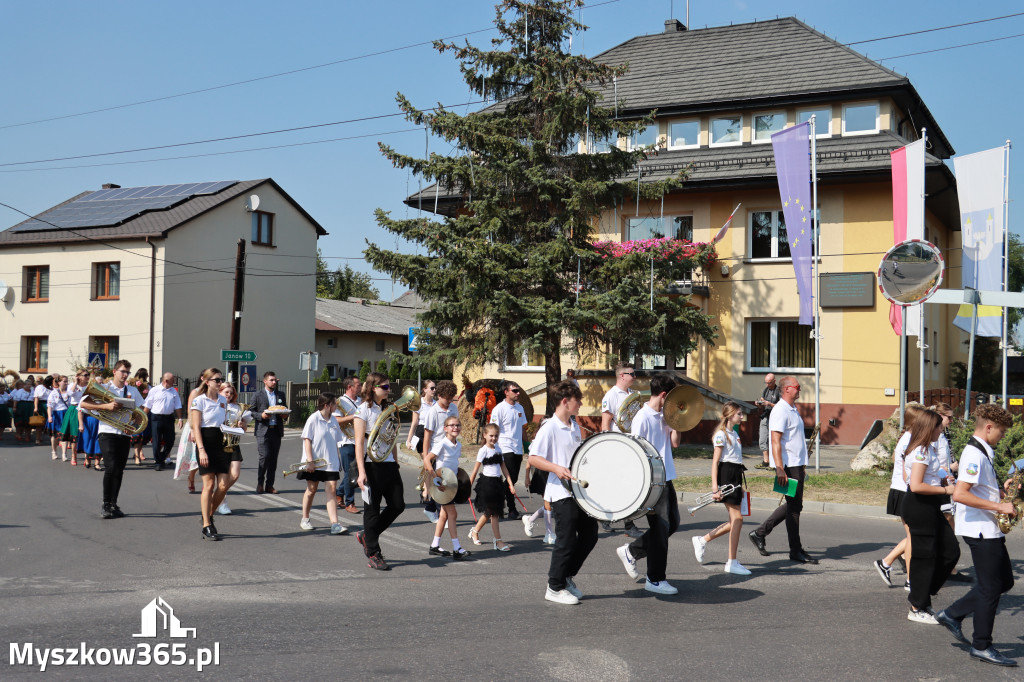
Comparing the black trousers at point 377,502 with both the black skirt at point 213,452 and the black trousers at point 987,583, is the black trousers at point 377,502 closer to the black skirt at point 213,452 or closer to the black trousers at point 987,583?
the black skirt at point 213,452

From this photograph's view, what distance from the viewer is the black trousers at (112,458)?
1094cm

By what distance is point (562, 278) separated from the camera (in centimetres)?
2070

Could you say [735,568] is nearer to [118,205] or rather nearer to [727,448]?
[727,448]

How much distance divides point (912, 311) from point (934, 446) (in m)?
14.2

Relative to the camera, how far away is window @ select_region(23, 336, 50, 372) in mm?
39312

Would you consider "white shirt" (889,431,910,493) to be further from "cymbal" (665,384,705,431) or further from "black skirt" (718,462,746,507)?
"cymbal" (665,384,705,431)

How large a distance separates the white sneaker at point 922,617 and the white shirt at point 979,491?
112cm

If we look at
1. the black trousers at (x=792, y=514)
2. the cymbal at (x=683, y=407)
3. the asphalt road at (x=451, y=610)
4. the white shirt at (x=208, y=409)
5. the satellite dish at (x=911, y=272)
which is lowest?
the asphalt road at (x=451, y=610)

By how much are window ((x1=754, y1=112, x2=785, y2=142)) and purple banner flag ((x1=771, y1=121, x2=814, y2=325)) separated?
603cm

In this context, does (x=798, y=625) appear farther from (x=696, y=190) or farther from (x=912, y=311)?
(x=696, y=190)

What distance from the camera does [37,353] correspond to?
1565 inches

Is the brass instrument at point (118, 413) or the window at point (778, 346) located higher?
the window at point (778, 346)

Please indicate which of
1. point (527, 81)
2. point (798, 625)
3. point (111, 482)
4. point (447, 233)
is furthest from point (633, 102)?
point (798, 625)

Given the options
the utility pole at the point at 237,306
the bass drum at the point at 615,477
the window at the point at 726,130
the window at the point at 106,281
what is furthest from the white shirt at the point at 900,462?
the window at the point at 106,281
